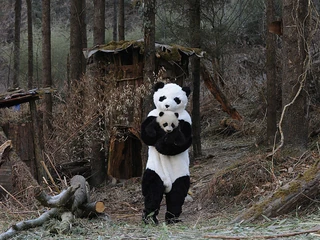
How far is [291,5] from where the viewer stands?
8656mm

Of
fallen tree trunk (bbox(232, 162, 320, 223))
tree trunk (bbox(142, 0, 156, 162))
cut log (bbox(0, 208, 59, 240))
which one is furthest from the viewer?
tree trunk (bbox(142, 0, 156, 162))

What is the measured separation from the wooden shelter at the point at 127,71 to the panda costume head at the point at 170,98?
160 inches

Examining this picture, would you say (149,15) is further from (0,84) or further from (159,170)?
(0,84)

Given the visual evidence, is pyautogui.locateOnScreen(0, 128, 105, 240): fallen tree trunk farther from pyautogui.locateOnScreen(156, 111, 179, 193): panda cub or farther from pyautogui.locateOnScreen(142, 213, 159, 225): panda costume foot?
pyautogui.locateOnScreen(156, 111, 179, 193): panda cub

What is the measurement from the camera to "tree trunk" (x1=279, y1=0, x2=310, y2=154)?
28.1 feet

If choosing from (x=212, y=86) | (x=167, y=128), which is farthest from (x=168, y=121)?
(x=212, y=86)

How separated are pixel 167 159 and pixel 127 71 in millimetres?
5045

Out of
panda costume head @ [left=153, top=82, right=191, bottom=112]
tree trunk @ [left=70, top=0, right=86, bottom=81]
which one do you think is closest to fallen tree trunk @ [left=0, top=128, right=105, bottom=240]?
panda costume head @ [left=153, top=82, right=191, bottom=112]

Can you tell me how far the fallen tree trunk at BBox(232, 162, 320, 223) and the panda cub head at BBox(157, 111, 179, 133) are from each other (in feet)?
5.47

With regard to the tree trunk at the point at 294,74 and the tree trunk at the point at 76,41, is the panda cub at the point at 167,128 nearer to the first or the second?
the tree trunk at the point at 294,74

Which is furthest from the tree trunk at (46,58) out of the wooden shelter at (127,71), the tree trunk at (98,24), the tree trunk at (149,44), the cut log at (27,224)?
the cut log at (27,224)

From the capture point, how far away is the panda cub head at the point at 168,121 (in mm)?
7158

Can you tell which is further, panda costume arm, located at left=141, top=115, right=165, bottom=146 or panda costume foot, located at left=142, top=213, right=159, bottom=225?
panda costume arm, located at left=141, top=115, right=165, bottom=146

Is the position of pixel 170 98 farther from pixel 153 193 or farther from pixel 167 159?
pixel 153 193
